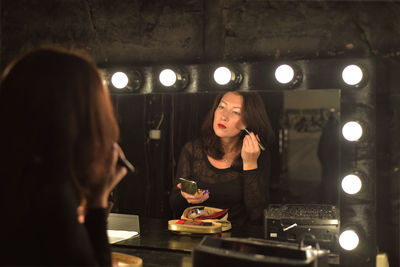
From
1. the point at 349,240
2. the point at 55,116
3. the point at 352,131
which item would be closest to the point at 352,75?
the point at 352,131

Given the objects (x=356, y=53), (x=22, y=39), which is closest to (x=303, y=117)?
(x=356, y=53)

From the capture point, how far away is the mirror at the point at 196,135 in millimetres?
1826

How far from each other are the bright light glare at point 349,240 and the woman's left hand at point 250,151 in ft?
1.54

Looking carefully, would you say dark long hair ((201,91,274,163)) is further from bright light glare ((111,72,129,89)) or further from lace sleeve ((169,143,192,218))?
bright light glare ((111,72,129,89))

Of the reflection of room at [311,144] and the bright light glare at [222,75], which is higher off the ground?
the bright light glare at [222,75]

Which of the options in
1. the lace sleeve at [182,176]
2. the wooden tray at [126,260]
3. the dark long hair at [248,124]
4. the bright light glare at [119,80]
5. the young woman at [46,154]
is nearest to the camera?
the young woman at [46,154]

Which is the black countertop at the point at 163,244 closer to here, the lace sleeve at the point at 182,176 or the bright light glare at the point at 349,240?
the lace sleeve at the point at 182,176

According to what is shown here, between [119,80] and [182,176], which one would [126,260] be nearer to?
[182,176]

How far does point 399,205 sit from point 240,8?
3.63 ft

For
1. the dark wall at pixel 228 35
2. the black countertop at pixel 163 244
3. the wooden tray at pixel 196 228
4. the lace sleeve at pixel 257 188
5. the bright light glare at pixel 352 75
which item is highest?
the dark wall at pixel 228 35

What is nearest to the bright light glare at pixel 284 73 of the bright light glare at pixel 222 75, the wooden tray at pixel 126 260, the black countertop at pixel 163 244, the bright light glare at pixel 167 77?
the bright light glare at pixel 222 75

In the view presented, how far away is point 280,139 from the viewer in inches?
73.2

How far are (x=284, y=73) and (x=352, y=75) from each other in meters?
0.28

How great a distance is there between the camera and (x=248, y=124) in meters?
1.92
